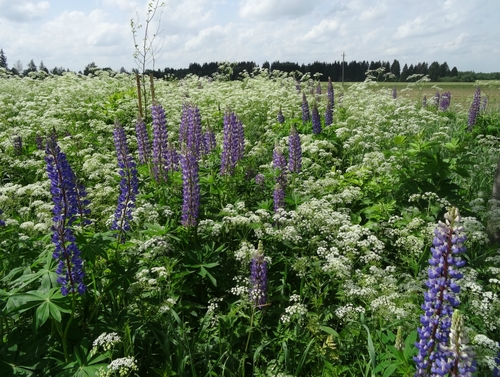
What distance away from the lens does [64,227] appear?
2678 millimetres

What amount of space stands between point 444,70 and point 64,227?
36.9 meters

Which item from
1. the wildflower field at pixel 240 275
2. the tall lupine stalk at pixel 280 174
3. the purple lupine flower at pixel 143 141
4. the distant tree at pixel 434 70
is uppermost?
the distant tree at pixel 434 70

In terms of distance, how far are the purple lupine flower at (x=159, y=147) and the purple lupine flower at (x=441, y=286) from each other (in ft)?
12.7

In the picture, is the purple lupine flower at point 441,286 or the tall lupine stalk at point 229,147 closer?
the purple lupine flower at point 441,286

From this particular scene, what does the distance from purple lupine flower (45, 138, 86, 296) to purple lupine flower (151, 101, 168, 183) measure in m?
2.30

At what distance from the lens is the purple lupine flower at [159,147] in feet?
17.0

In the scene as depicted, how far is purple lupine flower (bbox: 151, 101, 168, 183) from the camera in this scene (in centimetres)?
519

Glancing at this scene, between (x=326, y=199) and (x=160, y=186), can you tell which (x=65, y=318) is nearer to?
(x=160, y=186)

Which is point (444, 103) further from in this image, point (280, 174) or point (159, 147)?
point (159, 147)

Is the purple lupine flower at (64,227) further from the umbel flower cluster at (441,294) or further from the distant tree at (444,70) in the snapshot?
the distant tree at (444,70)

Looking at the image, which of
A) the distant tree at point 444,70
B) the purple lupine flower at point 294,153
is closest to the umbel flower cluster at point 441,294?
the purple lupine flower at point 294,153

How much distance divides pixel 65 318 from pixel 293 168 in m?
3.52

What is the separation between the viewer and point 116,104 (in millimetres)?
10305

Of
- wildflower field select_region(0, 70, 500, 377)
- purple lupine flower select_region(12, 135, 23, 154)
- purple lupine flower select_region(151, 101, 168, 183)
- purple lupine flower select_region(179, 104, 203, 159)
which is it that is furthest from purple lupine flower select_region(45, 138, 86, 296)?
purple lupine flower select_region(12, 135, 23, 154)
